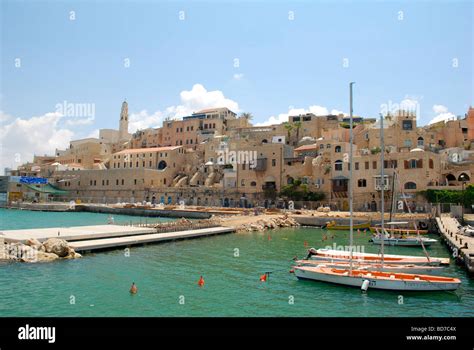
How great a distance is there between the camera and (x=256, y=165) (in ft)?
216

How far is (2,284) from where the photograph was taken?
1703cm

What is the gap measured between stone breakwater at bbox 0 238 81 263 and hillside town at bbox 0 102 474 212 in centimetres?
2931

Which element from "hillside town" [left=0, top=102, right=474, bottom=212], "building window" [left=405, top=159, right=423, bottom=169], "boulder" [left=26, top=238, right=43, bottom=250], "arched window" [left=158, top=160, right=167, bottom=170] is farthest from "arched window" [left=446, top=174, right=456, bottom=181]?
"arched window" [left=158, top=160, right=167, bottom=170]

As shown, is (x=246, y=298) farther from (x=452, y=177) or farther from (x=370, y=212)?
(x=452, y=177)

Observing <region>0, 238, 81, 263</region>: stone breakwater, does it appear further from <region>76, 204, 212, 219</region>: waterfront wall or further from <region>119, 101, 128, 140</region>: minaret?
<region>119, 101, 128, 140</region>: minaret

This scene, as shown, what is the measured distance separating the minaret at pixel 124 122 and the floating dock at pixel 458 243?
294 ft

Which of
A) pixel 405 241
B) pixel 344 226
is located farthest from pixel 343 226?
pixel 405 241

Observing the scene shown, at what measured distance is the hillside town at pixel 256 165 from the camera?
51969 mm

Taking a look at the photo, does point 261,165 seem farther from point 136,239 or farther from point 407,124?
point 136,239

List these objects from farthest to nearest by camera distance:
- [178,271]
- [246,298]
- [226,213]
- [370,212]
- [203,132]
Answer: [203,132] < [226,213] < [370,212] < [178,271] < [246,298]
